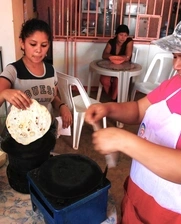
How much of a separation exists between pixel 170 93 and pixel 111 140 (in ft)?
Result: 1.19

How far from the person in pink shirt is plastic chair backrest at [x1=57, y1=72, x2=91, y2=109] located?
1177 millimetres

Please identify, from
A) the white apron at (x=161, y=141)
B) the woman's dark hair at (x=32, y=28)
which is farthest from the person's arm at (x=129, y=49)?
the white apron at (x=161, y=141)

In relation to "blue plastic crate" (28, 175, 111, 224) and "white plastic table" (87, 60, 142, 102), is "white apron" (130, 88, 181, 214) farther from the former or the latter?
"white plastic table" (87, 60, 142, 102)

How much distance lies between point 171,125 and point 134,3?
3.75 m

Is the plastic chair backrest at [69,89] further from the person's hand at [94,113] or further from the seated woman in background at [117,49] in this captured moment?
the person's hand at [94,113]

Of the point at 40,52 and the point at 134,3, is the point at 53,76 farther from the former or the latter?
the point at 134,3

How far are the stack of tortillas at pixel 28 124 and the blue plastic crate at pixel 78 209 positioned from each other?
0.16m

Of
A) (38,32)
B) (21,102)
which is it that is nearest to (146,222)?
(21,102)

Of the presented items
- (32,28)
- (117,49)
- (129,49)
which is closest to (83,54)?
(117,49)

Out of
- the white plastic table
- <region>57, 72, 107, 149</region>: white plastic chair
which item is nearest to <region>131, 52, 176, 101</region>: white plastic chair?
the white plastic table

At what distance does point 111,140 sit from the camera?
602 mm

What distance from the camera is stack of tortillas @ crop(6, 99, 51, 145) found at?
83 cm

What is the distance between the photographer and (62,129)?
133 centimetres

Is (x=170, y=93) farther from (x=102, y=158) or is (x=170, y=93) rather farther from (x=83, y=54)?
(x=83, y=54)
